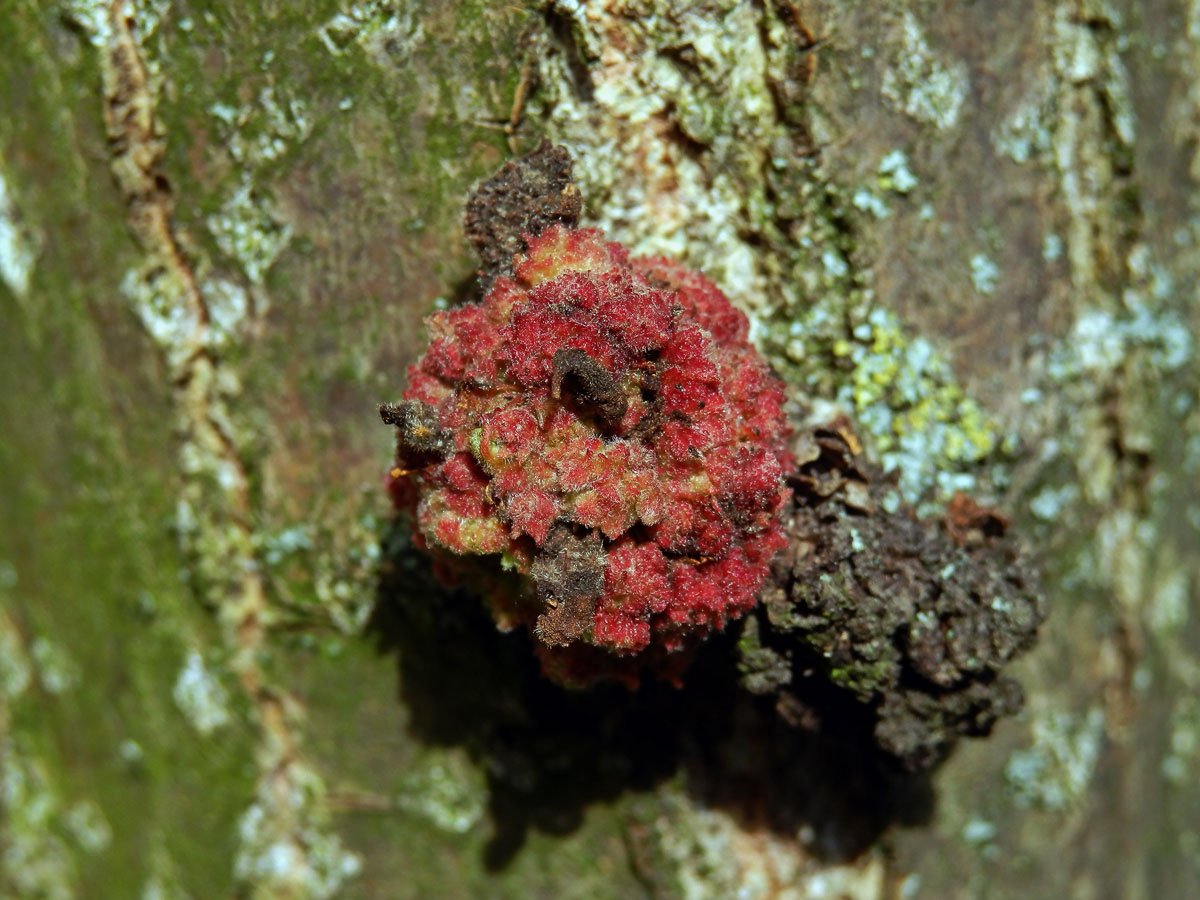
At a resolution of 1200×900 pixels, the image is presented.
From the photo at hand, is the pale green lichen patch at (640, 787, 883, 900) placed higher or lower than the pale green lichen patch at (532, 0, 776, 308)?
lower

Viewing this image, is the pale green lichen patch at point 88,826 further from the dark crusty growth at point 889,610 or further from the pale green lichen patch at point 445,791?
the dark crusty growth at point 889,610

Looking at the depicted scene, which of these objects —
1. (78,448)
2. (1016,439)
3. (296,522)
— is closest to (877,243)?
(1016,439)

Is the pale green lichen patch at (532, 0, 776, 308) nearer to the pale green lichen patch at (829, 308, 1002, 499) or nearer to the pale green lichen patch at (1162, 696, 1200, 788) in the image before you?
the pale green lichen patch at (829, 308, 1002, 499)

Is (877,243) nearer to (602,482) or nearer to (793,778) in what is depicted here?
(602,482)


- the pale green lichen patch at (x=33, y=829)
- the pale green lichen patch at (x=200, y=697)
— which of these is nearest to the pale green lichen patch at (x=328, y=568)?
the pale green lichen patch at (x=200, y=697)

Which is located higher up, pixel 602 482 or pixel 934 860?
pixel 602 482

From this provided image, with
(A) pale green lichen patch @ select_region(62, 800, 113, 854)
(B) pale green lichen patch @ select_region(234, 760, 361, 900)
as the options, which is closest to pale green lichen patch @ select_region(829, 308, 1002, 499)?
(B) pale green lichen patch @ select_region(234, 760, 361, 900)
